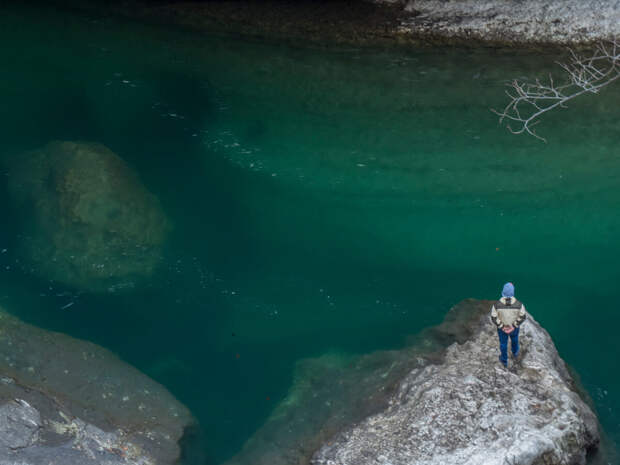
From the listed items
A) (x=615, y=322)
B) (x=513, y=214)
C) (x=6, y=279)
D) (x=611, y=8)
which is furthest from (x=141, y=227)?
(x=611, y=8)

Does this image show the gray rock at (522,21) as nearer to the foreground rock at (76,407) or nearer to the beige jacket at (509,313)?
the beige jacket at (509,313)

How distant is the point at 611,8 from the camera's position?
383 inches

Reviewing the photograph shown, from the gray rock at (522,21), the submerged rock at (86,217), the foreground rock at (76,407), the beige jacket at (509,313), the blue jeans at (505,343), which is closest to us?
the foreground rock at (76,407)

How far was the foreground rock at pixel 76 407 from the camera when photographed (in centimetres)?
467

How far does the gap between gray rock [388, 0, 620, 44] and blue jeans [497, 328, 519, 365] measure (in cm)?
636

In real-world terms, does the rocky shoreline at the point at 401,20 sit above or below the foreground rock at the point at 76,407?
above

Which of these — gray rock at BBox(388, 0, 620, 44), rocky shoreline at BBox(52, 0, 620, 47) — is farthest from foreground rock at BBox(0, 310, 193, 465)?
gray rock at BBox(388, 0, 620, 44)

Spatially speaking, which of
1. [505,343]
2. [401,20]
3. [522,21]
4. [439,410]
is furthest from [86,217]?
[522,21]

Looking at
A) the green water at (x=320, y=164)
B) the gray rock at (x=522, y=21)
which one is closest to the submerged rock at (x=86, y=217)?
the green water at (x=320, y=164)

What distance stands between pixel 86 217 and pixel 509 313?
4890 millimetres

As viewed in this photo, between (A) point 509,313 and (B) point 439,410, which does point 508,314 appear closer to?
(A) point 509,313

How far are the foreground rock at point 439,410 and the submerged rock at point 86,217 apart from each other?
2504 millimetres

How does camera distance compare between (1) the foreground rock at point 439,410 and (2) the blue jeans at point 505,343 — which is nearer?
(1) the foreground rock at point 439,410

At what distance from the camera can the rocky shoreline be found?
387 inches
